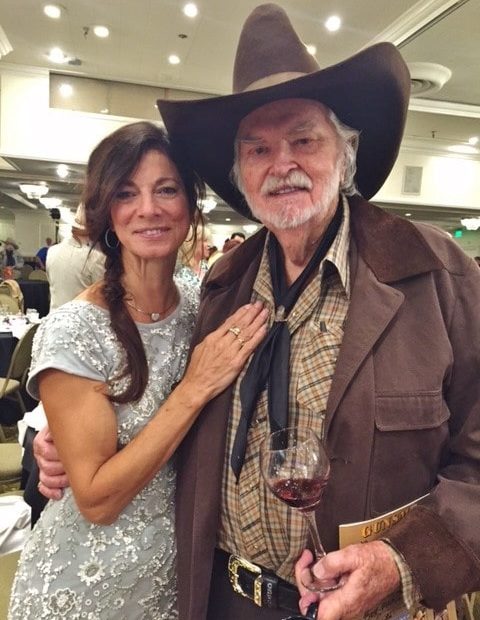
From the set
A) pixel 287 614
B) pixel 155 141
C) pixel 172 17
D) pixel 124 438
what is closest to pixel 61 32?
pixel 172 17

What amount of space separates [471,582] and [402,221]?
755 millimetres

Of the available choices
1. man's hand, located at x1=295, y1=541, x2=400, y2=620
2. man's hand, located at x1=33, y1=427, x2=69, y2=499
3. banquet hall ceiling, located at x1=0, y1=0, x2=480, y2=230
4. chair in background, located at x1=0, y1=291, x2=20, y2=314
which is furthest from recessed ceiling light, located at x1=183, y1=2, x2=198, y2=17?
man's hand, located at x1=295, y1=541, x2=400, y2=620

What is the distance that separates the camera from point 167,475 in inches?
52.2

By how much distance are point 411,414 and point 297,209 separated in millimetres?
530

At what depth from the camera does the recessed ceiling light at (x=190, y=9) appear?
5395 millimetres

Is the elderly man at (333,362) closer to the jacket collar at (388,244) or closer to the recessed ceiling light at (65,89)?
the jacket collar at (388,244)

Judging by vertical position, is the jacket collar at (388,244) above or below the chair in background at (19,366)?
above

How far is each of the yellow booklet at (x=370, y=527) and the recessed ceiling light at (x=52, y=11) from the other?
6.30 metres

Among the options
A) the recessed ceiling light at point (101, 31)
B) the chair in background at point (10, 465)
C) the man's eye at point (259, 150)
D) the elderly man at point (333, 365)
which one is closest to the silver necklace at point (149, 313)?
the elderly man at point (333, 365)

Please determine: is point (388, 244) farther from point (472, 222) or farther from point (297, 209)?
point (472, 222)

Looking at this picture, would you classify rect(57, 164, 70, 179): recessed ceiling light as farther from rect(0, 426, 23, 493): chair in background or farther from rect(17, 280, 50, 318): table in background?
rect(0, 426, 23, 493): chair in background

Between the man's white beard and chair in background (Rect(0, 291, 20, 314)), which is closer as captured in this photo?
the man's white beard

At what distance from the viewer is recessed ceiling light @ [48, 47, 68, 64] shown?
685 centimetres

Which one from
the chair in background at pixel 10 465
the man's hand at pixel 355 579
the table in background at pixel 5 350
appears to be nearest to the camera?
the man's hand at pixel 355 579
